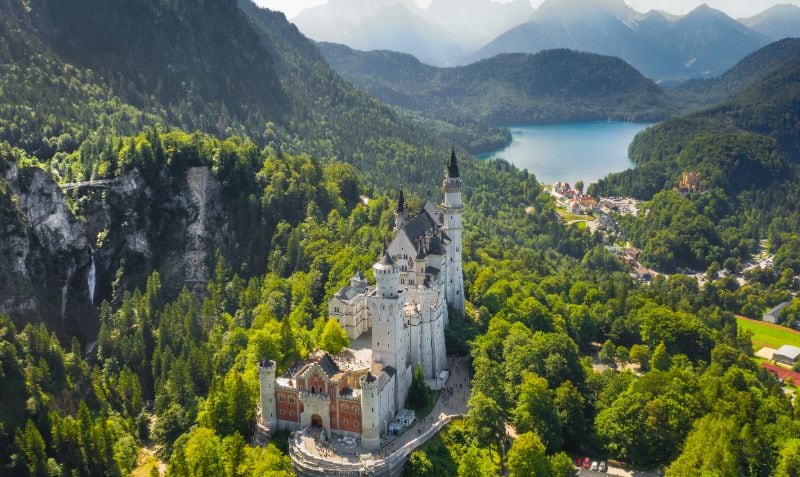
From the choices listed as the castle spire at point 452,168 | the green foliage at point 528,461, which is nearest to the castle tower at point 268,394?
the green foliage at point 528,461

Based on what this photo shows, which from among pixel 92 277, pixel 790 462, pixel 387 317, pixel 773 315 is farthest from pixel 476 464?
pixel 773 315

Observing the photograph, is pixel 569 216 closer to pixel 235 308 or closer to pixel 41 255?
pixel 235 308

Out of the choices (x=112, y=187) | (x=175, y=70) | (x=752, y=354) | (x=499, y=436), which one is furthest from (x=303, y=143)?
(x=499, y=436)

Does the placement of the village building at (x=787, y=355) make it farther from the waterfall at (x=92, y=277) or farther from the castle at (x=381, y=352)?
the waterfall at (x=92, y=277)

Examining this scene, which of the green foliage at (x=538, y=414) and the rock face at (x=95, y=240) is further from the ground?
the rock face at (x=95, y=240)

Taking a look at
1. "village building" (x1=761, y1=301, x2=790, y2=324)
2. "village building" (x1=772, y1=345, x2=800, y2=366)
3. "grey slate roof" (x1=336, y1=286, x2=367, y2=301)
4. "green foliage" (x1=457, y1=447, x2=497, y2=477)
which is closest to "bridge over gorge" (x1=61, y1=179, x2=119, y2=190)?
"grey slate roof" (x1=336, y1=286, x2=367, y2=301)

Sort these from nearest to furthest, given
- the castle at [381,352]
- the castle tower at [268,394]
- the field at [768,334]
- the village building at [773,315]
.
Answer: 1. the castle at [381,352]
2. the castle tower at [268,394]
3. the field at [768,334]
4. the village building at [773,315]

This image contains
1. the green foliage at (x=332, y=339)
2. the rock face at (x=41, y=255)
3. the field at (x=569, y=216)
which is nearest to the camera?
the green foliage at (x=332, y=339)
